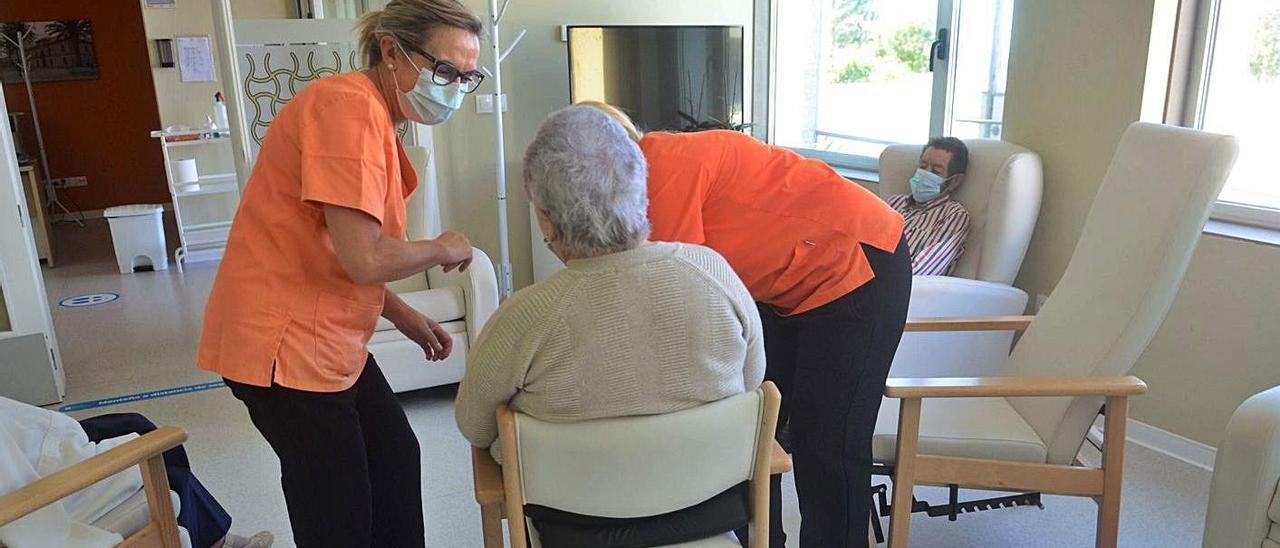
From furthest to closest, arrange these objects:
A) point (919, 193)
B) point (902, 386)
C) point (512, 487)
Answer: point (919, 193), point (902, 386), point (512, 487)

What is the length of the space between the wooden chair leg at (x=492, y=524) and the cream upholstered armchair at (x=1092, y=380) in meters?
0.80

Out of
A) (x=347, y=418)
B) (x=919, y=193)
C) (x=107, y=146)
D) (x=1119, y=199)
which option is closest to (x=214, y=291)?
(x=347, y=418)

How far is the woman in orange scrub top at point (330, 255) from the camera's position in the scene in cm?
129

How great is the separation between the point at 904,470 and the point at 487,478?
3.04 feet

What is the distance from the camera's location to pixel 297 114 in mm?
1303

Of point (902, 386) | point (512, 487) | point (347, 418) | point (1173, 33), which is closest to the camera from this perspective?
point (512, 487)

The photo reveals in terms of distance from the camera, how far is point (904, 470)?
1771 millimetres

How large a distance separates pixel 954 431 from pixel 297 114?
150 centimetres

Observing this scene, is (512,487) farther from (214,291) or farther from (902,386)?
(902,386)

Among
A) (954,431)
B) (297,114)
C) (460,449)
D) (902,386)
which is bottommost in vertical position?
(460,449)

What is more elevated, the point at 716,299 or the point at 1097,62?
the point at 1097,62

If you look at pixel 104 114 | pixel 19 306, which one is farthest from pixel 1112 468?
pixel 104 114

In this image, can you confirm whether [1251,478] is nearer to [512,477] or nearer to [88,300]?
[512,477]

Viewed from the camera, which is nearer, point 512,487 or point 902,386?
point 512,487
